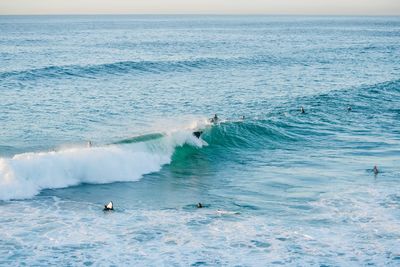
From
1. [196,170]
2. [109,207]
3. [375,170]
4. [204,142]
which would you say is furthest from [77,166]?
[375,170]

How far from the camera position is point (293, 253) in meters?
17.4

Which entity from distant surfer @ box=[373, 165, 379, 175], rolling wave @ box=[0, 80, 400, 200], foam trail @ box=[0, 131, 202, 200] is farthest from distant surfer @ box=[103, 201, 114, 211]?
distant surfer @ box=[373, 165, 379, 175]

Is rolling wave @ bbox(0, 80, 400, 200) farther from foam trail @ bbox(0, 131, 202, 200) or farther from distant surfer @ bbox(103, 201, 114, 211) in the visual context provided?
distant surfer @ bbox(103, 201, 114, 211)

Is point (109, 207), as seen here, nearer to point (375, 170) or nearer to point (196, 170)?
point (196, 170)

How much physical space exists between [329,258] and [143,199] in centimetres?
850

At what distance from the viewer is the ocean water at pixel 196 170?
1788cm

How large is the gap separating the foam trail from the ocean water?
78mm

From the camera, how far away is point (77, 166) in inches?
1016

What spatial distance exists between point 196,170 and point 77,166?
5.92m

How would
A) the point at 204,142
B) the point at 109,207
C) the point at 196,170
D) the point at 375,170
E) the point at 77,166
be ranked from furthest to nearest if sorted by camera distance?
the point at 204,142, the point at 196,170, the point at 77,166, the point at 375,170, the point at 109,207

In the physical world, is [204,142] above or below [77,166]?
below

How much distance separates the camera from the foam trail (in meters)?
23.4

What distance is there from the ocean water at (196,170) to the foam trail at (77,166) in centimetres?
8

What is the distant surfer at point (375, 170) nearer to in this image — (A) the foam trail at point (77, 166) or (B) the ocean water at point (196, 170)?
(B) the ocean water at point (196, 170)
